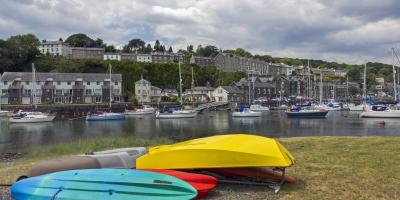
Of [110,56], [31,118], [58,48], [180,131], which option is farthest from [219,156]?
[58,48]

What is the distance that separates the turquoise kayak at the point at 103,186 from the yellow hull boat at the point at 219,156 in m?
1.10

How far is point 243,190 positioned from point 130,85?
113628mm

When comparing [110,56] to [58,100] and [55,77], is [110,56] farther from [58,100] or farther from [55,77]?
[58,100]

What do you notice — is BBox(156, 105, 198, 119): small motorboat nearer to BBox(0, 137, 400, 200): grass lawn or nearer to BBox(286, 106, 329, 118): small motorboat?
BBox(286, 106, 329, 118): small motorboat

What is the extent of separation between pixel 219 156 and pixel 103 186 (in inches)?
92.1

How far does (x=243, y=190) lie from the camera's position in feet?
24.9

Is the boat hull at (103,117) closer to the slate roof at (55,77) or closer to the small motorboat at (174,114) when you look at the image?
the small motorboat at (174,114)

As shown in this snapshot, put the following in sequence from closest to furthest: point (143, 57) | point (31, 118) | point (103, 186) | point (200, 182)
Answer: point (103, 186)
point (200, 182)
point (31, 118)
point (143, 57)

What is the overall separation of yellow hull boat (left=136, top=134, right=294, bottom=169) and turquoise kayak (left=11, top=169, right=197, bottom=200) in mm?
1104

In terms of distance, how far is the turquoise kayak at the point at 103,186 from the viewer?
262 inches

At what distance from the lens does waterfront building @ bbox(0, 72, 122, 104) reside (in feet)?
301

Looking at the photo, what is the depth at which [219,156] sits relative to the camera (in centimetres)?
786

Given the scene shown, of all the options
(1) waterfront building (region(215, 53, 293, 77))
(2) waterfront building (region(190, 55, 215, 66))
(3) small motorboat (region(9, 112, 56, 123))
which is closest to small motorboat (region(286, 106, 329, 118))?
(3) small motorboat (region(9, 112, 56, 123))

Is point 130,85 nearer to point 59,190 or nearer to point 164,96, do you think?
point 164,96
